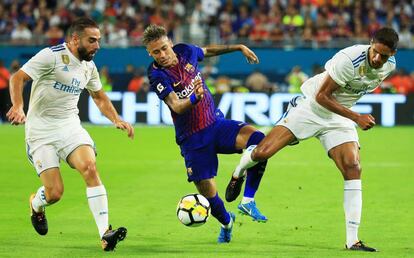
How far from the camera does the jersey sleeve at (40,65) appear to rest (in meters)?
8.73

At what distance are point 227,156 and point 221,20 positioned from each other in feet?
39.2

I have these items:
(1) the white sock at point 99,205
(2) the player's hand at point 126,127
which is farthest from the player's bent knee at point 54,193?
(2) the player's hand at point 126,127

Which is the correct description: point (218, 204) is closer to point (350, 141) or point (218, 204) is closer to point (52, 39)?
point (350, 141)

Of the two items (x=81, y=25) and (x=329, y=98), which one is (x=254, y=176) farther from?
(x=81, y=25)

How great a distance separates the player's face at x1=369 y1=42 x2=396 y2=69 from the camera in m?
8.56

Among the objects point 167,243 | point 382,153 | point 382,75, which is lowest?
point 382,153

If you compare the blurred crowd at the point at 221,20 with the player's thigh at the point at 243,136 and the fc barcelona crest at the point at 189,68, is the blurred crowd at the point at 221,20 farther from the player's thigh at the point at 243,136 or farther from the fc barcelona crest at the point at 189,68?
the fc barcelona crest at the point at 189,68

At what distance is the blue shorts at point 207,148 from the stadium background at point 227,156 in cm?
71

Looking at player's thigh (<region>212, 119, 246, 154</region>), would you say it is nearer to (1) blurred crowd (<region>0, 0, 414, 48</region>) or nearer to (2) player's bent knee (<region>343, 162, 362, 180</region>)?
(2) player's bent knee (<region>343, 162, 362, 180</region>)

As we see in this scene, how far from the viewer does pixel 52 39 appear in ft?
91.9

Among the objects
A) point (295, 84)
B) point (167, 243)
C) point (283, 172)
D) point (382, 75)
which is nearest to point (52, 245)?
point (167, 243)

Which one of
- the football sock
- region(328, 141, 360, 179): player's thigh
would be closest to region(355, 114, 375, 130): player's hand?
region(328, 141, 360, 179): player's thigh

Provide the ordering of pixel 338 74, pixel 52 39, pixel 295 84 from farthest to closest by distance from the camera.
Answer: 1. pixel 52 39
2. pixel 295 84
3. pixel 338 74

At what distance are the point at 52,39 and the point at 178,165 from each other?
490 inches
